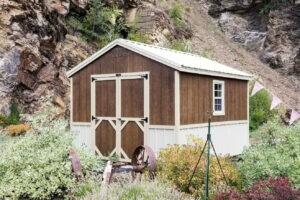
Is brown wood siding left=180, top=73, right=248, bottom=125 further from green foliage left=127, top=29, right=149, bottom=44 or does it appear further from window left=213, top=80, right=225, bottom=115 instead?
green foliage left=127, top=29, right=149, bottom=44

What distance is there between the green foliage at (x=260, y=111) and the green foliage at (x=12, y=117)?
11.3 m

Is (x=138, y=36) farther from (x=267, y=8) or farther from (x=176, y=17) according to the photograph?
(x=267, y=8)

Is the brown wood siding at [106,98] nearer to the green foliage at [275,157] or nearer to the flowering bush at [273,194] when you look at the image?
the green foliage at [275,157]

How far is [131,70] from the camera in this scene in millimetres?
10914

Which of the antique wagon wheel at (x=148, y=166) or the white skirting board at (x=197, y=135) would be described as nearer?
the antique wagon wheel at (x=148, y=166)

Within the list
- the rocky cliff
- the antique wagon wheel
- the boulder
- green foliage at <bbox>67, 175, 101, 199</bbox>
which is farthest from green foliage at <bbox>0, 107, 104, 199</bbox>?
the boulder

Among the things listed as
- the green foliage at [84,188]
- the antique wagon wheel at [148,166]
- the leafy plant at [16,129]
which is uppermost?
the leafy plant at [16,129]

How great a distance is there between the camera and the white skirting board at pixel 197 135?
10.1 metres

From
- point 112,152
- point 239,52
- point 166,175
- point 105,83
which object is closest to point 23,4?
point 105,83

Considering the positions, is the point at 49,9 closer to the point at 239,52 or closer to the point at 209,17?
the point at 239,52

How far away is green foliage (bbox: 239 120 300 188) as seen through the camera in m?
7.05

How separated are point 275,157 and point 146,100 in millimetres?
4229

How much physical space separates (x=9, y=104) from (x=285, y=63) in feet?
69.3

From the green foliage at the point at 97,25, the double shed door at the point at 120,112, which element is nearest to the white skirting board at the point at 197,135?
the double shed door at the point at 120,112
